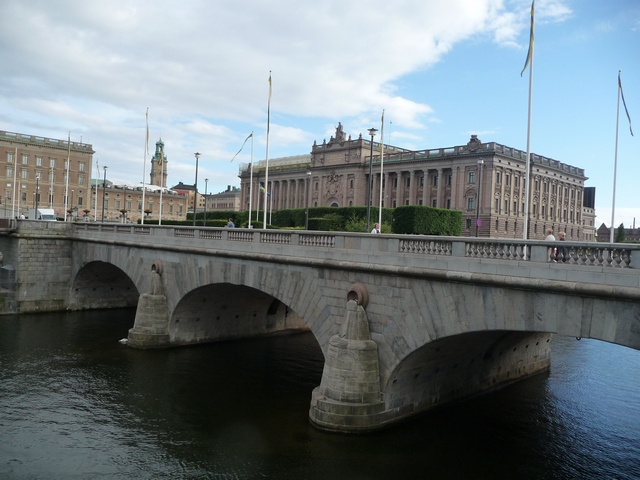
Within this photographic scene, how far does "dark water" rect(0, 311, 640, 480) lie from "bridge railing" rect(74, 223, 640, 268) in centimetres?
596

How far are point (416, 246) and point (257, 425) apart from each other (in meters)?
8.34

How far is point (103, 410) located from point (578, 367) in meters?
22.1

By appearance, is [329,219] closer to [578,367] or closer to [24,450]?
[578,367]

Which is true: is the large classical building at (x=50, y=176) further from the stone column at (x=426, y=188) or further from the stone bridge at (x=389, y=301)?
the stone bridge at (x=389, y=301)

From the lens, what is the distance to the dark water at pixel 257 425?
1709cm

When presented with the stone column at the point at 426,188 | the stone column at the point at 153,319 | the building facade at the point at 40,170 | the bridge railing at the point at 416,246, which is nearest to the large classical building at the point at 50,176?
the building facade at the point at 40,170

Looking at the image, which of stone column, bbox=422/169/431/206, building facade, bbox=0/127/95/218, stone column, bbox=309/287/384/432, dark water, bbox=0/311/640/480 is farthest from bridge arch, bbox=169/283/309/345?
building facade, bbox=0/127/95/218

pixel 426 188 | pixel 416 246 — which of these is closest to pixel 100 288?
pixel 416 246

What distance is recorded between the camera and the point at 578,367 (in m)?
29.0

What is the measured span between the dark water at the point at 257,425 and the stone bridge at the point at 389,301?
4.03 ft

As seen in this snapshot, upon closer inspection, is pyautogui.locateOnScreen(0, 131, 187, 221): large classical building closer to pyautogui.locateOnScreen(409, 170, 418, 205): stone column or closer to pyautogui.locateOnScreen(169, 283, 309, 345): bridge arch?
pyautogui.locateOnScreen(409, 170, 418, 205): stone column

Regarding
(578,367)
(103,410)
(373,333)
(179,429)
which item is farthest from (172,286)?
(578,367)

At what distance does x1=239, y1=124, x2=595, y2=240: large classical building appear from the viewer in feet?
297

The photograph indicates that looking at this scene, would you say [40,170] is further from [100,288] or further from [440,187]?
[100,288]
